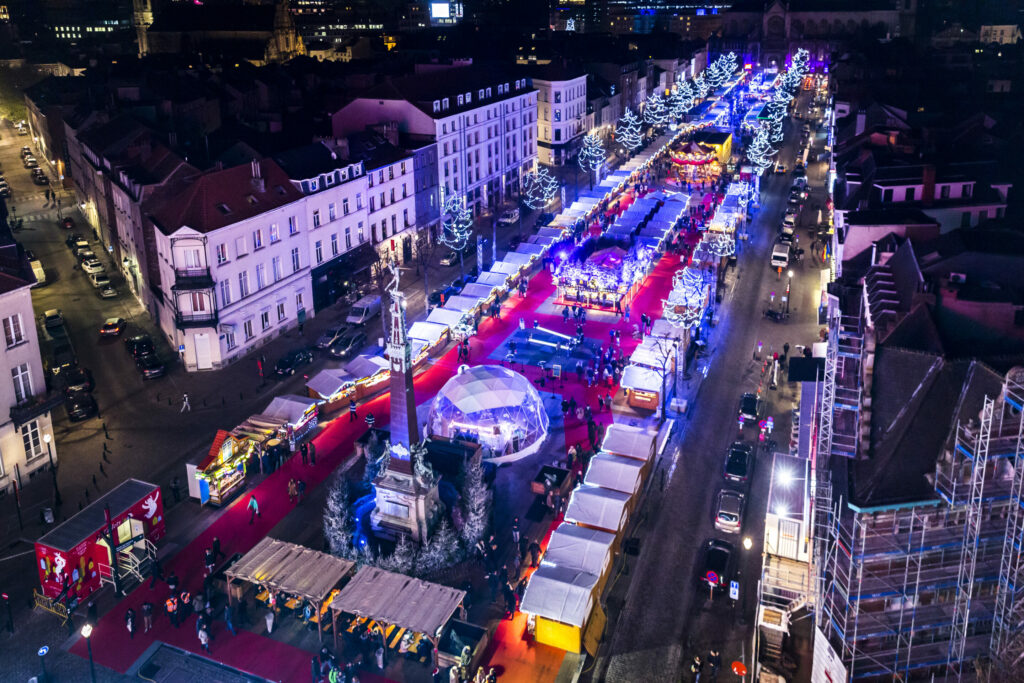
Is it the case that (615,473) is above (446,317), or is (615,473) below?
below

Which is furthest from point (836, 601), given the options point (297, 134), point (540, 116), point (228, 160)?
point (540, 116)

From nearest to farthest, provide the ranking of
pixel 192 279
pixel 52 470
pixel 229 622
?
pixel 229 622 → pixel 52 470 → pixel 192 279

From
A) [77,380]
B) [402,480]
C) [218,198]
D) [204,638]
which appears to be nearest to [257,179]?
[218,198]

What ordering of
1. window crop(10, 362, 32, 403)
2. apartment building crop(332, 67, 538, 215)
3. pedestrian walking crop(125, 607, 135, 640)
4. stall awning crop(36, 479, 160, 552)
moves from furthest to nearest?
apartment building crop(332, 67, 538, 215)
window crop(10, 362, 32, 403)
stall awning crop(36, 479, 160, 552)
pedestrian walking crop(125, 607, 135, 640)

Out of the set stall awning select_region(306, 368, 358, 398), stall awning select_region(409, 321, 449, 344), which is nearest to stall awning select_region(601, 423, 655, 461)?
stall awning select_region(306, 368, 358, 398)

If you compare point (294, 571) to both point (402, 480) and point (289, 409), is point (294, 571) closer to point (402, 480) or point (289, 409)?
point (402, 480)

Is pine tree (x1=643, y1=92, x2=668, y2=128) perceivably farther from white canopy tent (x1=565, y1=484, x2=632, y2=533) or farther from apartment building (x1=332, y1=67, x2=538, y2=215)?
white canopy tent (x1=565, y1=484, x2=632, y2=533)

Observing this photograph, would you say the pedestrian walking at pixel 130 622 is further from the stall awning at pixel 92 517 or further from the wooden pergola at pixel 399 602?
the wooden pergola at pixel 399 602

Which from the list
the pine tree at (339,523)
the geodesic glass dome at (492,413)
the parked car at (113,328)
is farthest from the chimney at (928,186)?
the parked car at (113,328)
